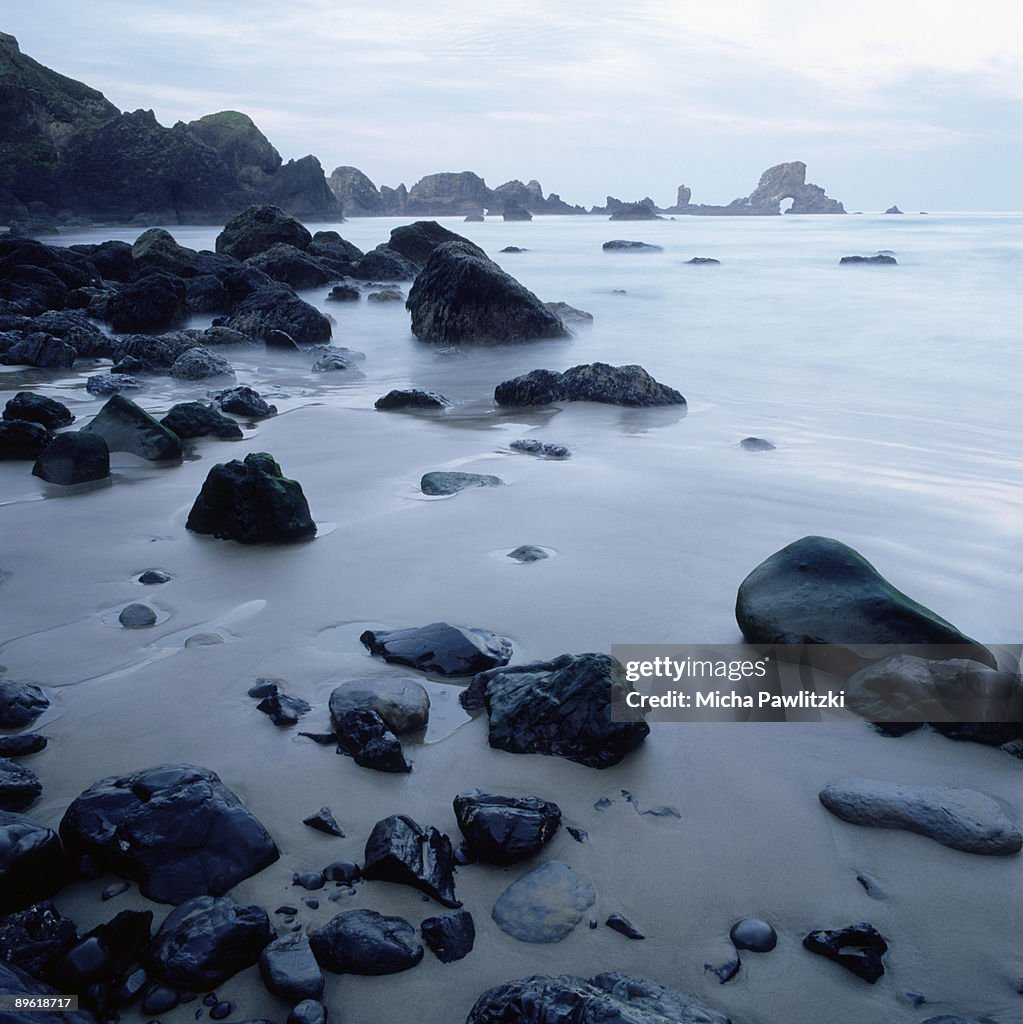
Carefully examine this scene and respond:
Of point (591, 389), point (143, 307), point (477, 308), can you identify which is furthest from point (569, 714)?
point (143, 307)

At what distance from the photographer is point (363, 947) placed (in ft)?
5.00

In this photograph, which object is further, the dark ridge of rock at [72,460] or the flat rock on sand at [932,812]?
the dark ridge of rock at [72,460]

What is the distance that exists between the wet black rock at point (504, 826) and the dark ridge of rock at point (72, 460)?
331 cm


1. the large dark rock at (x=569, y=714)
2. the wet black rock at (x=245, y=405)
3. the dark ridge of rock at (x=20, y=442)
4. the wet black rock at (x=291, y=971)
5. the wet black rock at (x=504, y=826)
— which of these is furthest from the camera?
the wet black rock at (x=245, y=405)

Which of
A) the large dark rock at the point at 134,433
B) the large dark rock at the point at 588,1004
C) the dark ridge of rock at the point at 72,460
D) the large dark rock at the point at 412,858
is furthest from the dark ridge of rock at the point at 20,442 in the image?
the large dark rock at the point at 588,1004

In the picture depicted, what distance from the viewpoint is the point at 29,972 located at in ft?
4.72

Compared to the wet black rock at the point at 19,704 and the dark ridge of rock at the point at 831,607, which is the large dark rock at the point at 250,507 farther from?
the dark ridge of rock at the point at 831,607

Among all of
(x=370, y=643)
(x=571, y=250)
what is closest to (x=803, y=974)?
(x=370, y=643)

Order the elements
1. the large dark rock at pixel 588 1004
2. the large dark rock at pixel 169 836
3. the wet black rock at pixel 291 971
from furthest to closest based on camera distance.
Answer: the large dark rock at pixel 169 836, the wet black rock at pixel 291 971, the large dark rock at pixel 588 1004

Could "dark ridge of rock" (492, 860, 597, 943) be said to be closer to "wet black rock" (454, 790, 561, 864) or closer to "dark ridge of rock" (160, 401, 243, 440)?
"wet black rock" (454, 790, 561, 864)

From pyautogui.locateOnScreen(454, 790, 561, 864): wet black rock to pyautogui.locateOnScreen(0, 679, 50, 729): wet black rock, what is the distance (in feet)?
3.92

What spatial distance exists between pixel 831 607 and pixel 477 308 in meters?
8.17

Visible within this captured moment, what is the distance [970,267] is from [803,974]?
25.9 meters

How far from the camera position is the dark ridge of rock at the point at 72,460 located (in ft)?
14.2
